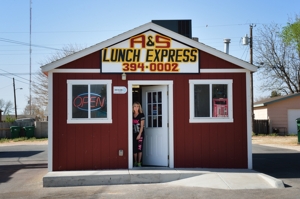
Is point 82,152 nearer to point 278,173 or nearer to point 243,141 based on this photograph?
point 243,141

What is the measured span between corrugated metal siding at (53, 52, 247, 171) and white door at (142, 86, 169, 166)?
0.33 meters

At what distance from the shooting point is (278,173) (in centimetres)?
1177

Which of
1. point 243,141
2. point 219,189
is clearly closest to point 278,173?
point 243,141

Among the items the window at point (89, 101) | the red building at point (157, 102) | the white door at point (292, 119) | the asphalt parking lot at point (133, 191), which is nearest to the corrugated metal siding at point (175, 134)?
the red building at point (157, 102)

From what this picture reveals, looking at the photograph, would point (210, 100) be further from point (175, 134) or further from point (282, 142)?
point (282, 142)

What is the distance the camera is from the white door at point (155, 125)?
39.4 feet

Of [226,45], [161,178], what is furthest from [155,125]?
[226,45]

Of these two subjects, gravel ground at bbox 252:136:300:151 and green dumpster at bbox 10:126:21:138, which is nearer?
gravel ground at bbox 252:136:300:151

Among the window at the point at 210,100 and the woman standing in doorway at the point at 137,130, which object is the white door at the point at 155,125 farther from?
the window at the point at 210,100

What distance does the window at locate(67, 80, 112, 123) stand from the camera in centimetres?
1162

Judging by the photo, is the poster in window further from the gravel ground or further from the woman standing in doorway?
the gravel ground

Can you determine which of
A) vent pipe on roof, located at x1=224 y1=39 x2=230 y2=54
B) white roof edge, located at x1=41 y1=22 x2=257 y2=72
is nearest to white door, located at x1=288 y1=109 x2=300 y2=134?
vent pipe on roof, located at x1=224 y1=39 x2=230 y2=54

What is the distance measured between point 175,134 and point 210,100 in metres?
1.38

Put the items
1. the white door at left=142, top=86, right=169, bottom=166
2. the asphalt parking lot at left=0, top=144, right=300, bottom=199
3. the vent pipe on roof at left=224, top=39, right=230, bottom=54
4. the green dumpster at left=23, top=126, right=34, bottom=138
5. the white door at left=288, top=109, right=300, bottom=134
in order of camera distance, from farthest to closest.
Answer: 1. the white door at left=288, top=109, right=300, bottom=134
2. the green dumpster at left=23, top=126, right=34, bottom=138
3. the vent pipe on roof at left=224, top=39, right=230, bottom=54
4. the white door at left=142, top=86, right=169, bottom=166
5. the asphalt parking lot at left=0, top=144, right=300, bottom=199
